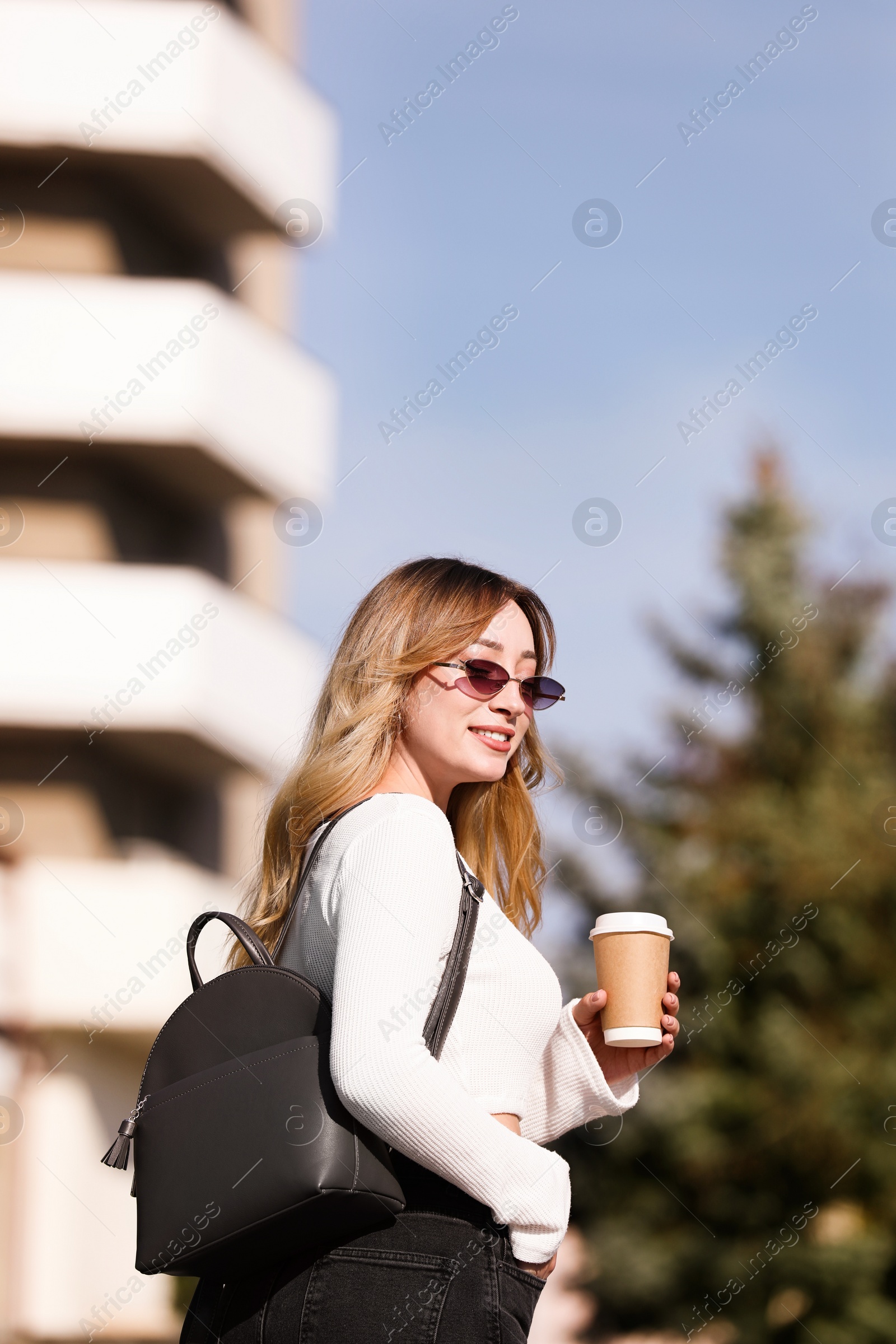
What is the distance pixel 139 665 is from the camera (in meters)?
17.2

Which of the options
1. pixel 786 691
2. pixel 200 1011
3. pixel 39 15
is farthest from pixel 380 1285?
pixel 39 15

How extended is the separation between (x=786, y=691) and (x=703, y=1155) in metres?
5.01

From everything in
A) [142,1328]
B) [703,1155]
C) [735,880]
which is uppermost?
[735,880]

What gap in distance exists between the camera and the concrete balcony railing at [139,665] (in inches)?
646

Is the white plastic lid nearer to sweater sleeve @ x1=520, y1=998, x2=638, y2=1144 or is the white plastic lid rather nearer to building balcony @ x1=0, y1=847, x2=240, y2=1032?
sweater sleeve @ x1=520, y1=998, x2=638, y2=1144

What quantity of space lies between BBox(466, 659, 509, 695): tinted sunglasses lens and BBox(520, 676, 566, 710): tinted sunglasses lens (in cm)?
10

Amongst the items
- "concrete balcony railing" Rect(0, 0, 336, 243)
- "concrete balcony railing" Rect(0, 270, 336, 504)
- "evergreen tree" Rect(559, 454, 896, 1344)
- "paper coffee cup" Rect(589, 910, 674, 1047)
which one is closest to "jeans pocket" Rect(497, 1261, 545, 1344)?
"paper coffee cup" Rect(589, 910, 674, 1047)

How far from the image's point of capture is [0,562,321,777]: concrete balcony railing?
53.8ft

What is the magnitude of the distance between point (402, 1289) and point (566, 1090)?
570 millimetres

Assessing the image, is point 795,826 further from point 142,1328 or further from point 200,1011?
point 200,1011

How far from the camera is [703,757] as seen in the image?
1609 centimetres

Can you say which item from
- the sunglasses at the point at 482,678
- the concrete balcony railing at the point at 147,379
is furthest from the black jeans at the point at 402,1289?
the concrete balcony railing at the point at 147,379

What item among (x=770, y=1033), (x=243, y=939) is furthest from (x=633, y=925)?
(x=770, y=1033)

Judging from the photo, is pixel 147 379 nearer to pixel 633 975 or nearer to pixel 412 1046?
pixel 633 975
